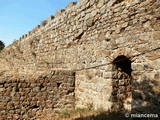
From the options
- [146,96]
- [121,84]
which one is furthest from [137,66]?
[121,84]

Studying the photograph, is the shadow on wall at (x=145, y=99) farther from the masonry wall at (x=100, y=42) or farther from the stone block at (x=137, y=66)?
the stone block at (x=137, y=66)

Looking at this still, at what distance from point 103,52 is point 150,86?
176 cm

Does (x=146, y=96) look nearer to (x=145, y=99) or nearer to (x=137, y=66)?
(x=145, y=99)

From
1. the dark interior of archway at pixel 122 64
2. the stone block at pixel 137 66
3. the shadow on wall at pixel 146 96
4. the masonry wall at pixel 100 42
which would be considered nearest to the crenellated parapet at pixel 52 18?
the masonry wall at pixel 100 42

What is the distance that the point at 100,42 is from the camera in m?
Answer: 5.75

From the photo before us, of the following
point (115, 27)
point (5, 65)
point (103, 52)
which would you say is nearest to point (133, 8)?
point (115, 27)

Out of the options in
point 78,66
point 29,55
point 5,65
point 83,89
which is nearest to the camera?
point 83,89

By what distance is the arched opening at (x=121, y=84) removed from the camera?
203 inches

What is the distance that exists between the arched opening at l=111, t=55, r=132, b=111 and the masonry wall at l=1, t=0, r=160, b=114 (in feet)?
0.42

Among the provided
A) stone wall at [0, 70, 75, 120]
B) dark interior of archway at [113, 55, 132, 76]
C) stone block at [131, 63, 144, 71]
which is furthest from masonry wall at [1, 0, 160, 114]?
stone wall at [0, 70, 75, 120]

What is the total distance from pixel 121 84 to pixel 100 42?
135 centimetres

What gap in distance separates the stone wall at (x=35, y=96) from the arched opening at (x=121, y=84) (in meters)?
1.93

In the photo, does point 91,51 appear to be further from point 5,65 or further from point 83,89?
point 5,65

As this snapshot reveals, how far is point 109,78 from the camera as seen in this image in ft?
17.2
